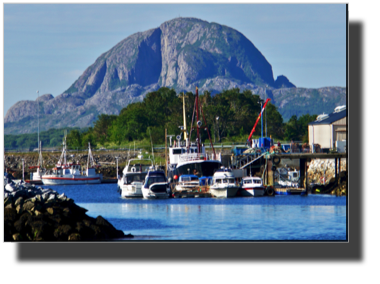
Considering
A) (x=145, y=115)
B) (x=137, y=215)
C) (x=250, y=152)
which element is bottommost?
(x=137, y=215)

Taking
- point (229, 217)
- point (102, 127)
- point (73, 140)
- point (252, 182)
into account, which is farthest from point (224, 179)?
point (102, 127)

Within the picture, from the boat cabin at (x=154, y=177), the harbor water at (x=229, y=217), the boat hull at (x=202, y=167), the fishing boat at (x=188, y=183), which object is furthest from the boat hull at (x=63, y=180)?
the boat cabin at (x=154, y=177)

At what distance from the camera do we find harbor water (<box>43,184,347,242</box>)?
2462 cm

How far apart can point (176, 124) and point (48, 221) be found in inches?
3191

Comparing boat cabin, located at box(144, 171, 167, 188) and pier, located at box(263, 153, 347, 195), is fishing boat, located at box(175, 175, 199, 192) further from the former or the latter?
pier, located at box(263, 153, 347, 195)

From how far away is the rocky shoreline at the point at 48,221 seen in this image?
19516 mm

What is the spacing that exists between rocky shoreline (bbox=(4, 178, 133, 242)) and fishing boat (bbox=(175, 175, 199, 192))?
24.9 m

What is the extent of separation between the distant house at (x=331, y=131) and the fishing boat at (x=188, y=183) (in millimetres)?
12467

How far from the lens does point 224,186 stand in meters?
46.6
